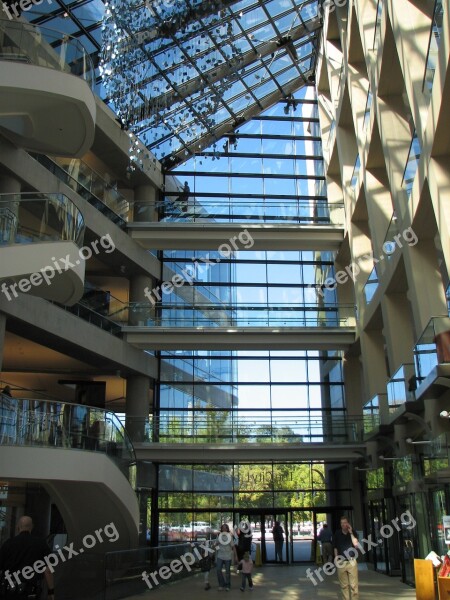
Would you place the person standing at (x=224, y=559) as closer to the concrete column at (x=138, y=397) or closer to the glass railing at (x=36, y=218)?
the glass railing at (x=36, y=218)

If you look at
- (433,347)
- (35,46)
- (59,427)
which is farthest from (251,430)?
(35,46)

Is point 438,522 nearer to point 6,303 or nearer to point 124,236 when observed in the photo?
point 6,303

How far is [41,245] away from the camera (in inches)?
466

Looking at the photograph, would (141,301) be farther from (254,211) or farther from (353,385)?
(353,385)

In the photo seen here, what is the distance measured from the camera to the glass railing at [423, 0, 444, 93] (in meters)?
10.7

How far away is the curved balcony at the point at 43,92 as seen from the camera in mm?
12102

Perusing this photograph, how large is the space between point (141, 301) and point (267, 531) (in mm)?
9824

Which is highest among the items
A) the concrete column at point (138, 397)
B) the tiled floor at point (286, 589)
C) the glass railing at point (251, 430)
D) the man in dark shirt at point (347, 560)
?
the concrete column at point (138, 397)

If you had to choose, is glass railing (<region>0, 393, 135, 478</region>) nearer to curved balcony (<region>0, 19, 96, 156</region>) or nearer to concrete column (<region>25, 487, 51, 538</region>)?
concrete column (<region>25, 487, 51, 538</region>)

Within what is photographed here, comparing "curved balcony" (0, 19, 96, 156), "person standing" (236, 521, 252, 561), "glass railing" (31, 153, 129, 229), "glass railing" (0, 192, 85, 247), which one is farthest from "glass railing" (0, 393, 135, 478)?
"glass railing" (31, 153, 129, 229)

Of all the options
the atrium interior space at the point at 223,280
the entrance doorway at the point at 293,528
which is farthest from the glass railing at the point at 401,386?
the entrance doorway at the point at 293,528

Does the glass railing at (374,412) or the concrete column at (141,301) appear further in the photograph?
the concrete column at (141,301)

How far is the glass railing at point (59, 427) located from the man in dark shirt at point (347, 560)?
Answer: 6.10 meters

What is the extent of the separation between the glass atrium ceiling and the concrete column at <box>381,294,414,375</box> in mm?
7662
